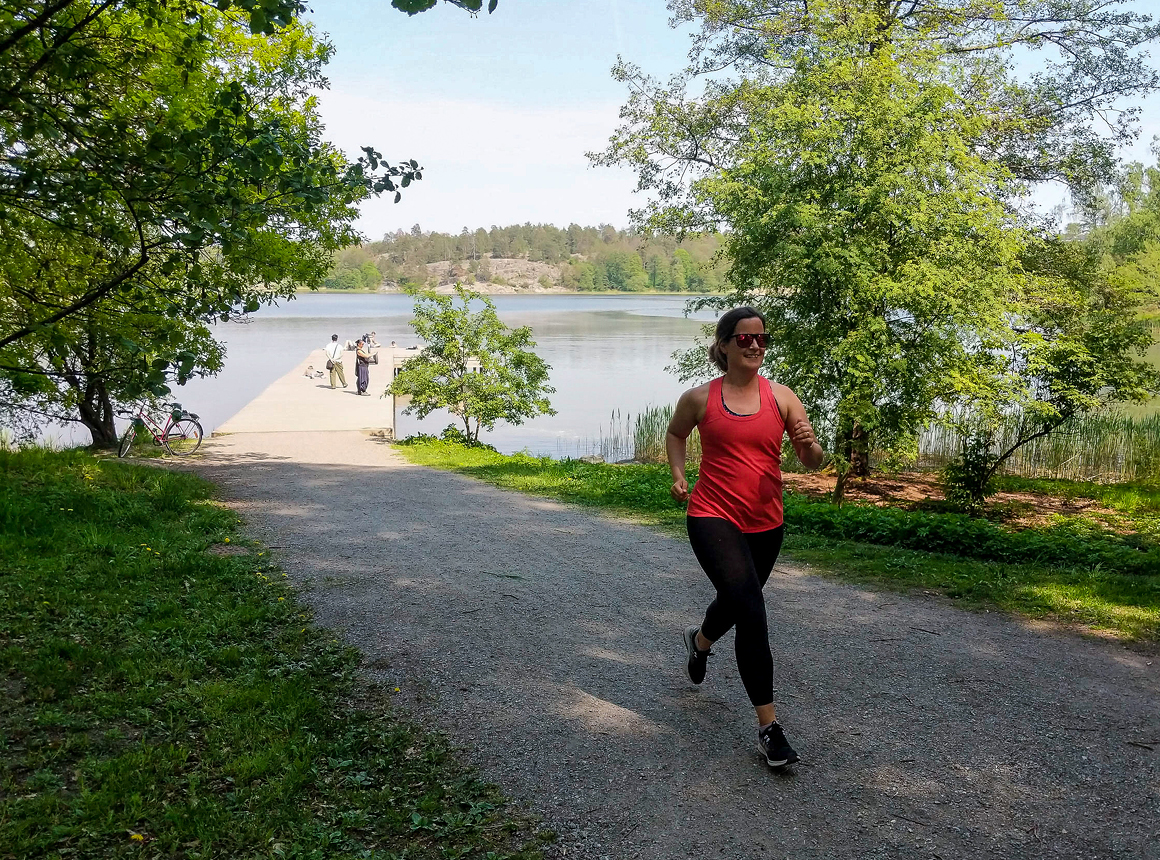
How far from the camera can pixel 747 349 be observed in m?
3.84

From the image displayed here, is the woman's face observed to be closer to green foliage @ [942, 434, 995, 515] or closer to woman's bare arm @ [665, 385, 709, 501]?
woman's bare arm @ [665, 385, 709, 501]

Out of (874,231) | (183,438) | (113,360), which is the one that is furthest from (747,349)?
(183,438)

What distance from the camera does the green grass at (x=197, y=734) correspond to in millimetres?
3168

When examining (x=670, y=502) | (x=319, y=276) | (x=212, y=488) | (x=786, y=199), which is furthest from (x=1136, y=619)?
(x=319, y=276)

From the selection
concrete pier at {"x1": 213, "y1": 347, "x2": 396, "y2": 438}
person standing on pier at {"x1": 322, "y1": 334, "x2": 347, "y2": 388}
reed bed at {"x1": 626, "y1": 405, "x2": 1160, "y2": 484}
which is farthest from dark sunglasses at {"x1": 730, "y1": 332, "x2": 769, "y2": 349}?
person standing on pier at {"x1": 322, "y1": 334, "x2": 347, "y2": 388}

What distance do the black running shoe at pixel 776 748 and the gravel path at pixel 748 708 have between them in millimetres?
79

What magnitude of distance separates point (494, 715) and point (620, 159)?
49.4ft

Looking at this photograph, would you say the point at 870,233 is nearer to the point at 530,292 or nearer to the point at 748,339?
the point at 748,339

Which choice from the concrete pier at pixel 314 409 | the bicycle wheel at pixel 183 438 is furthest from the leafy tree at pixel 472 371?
the bicycle wheel at pixel 183 438

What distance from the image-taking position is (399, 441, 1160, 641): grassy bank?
21.1ft

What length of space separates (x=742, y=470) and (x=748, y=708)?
1.30 meters

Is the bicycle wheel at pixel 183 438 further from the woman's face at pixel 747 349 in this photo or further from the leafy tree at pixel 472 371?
the woman's face at pixel 747 349

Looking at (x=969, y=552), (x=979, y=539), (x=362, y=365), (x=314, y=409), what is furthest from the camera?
(x=362, y=365)

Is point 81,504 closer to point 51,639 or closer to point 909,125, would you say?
point 51,639
